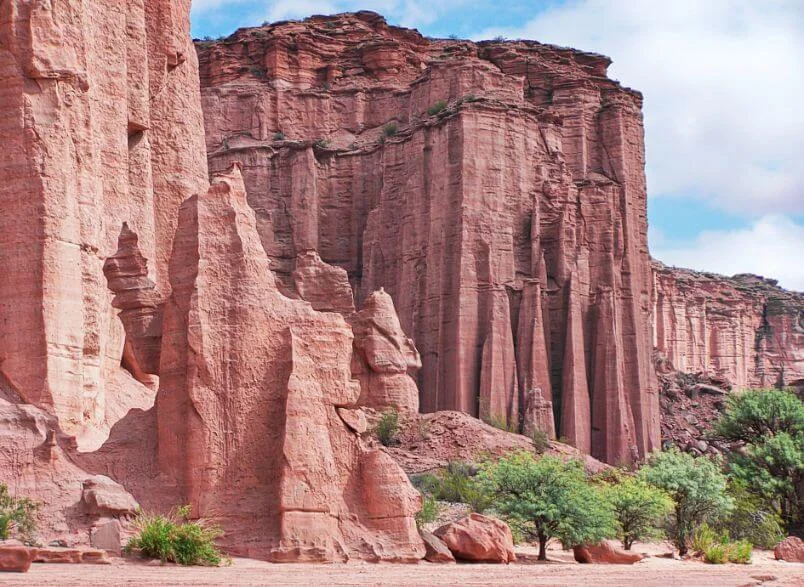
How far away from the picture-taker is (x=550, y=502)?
88.8 ft

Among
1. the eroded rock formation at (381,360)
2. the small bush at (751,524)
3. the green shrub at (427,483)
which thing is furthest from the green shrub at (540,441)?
the small bush at (751,524)

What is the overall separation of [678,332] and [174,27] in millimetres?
82820

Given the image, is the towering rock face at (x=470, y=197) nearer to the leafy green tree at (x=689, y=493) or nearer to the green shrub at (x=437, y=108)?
the green shrub at (x=437, y=108)

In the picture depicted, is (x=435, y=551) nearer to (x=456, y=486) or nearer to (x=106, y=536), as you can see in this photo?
(x=106, y=536)

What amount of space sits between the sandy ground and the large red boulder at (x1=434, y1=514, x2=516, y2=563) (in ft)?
1.34

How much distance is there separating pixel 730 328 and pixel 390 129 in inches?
1927

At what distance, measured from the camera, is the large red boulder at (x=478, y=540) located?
75.3 feet

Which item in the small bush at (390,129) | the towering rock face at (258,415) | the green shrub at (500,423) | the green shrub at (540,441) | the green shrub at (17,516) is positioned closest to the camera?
the green shrub at (17,516)

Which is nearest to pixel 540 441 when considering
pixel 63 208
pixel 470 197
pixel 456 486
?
pixel 456 486

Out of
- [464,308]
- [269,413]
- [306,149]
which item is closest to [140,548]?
[269,413]

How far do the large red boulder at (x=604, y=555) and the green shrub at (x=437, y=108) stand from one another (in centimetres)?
4562

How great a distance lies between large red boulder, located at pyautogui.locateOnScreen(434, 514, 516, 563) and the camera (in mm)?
22938

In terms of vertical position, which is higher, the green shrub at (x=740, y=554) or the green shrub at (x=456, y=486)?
the green shrub at (x=456, y=486)

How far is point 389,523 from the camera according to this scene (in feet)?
69.0
